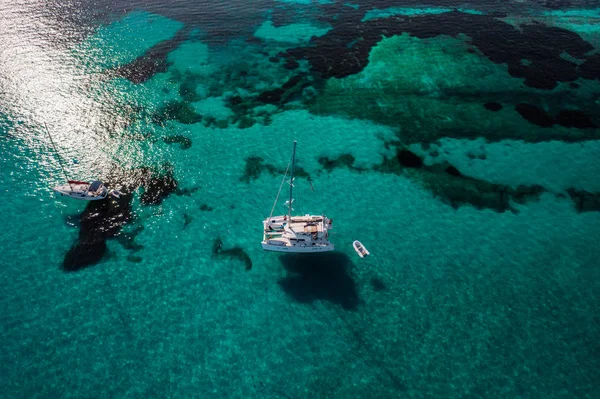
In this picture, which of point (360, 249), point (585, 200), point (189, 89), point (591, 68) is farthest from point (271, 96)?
point (591, 68)

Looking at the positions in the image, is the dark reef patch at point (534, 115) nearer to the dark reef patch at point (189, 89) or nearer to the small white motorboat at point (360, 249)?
the small white motorboat at point (360, 249)

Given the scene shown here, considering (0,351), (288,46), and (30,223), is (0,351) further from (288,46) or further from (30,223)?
(288,46)

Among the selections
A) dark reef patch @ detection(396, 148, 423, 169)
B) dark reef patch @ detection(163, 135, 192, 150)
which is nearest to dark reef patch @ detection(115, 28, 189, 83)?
dark reef patch @ detection(163, 135, 192, 150)

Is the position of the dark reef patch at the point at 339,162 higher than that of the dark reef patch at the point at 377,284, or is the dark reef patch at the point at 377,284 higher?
the dark reef patch at the point at 339,162

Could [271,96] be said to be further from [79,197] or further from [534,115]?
[534,115]

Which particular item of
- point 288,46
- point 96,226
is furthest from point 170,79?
point 96,226

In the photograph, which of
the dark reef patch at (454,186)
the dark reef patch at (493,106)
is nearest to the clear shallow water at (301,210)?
the dark reef patch at (454,186)
